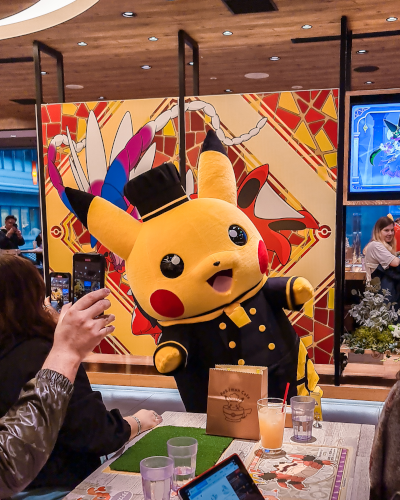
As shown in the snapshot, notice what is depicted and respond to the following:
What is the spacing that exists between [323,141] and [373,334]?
1459 millimetres

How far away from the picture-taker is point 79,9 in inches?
123

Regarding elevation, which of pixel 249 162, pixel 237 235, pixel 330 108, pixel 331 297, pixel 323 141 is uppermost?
pixel 330 108

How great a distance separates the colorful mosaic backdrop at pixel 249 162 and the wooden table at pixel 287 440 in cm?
184

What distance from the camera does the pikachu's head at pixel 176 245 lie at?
223 cm

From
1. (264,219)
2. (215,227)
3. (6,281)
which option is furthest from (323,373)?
(6,281)

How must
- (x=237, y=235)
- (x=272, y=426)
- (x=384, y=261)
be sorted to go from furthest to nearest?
1. (x=384, y=261)
2. (x=237, y=235)
3. (x=272, y=426)

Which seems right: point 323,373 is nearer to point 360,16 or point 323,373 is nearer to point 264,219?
point 264,219

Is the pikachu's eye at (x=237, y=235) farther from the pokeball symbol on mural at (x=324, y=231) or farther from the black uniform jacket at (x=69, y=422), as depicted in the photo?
the pokeball symbol on mural at (x=324, y=231)

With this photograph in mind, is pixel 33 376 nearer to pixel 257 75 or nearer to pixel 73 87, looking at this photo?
pixel 257 75

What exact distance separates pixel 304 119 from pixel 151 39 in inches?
54.9

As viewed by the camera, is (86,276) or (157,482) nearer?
(157,482)

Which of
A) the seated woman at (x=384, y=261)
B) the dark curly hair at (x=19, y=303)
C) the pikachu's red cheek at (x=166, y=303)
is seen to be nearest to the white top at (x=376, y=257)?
the seated woman at (x=384, y=261)

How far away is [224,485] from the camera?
44.4 inches

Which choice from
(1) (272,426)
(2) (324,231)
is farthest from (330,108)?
(1) (272,426)
